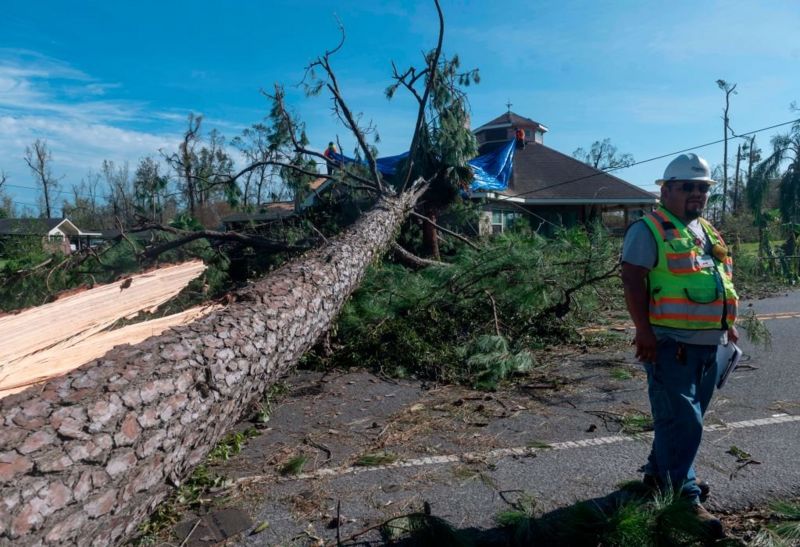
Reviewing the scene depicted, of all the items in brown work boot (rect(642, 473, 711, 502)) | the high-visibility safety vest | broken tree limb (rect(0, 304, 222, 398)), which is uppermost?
the high-visibility safety vest

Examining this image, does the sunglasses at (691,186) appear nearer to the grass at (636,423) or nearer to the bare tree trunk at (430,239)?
the grass at (636,423)

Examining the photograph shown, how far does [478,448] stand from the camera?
389 centimetres

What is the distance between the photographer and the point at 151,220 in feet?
26.5

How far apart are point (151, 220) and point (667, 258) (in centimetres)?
688

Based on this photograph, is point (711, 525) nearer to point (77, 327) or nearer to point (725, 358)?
point (725, 358)

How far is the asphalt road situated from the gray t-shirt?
86 centimetres

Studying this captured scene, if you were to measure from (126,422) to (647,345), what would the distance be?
2373 mm

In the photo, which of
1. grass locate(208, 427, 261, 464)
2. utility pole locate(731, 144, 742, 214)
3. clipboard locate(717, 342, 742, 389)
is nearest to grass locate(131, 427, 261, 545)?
grass locate(208, 427, 261, 464)

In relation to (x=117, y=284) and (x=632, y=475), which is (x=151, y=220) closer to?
(x=117, y=284)

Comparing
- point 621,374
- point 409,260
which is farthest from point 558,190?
point 621,374

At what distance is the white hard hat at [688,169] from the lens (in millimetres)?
3039

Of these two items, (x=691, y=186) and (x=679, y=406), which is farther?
(x=691, y=186)

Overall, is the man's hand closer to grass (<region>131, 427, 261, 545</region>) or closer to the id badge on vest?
the id badge on vest

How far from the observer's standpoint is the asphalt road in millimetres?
3137
